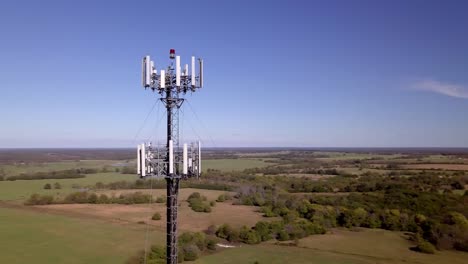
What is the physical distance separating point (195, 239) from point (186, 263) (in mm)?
5197

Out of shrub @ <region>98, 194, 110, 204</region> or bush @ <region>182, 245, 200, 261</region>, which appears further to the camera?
shrub @ <region>98, 194, 110, 204</region>

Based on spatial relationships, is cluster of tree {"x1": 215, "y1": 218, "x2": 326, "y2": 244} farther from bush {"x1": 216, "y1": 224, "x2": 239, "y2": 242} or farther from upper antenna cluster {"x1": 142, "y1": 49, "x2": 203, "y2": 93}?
upper antenna cluster {"x1": 142, "y1": 49, "x2": 203, "y2": 93}

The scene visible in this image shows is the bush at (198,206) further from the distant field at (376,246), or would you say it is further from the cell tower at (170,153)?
the cell tower at (170,153)

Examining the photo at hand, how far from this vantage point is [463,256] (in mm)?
41062

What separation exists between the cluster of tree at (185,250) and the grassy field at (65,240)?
1.95 metres

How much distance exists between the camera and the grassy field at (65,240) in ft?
122

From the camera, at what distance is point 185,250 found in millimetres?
37594

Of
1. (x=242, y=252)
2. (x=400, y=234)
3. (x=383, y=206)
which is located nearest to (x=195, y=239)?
(x=242, y=252)

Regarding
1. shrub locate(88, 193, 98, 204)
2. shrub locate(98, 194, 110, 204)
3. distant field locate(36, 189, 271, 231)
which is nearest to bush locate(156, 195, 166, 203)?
distant field locate(36, 189, 271, 231)

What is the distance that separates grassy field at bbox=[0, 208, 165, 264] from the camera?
37.2 meters

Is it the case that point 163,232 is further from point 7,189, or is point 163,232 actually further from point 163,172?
point 7,189

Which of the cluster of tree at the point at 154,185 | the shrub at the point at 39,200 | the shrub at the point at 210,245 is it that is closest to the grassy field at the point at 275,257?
the shrub at the point at 210,245

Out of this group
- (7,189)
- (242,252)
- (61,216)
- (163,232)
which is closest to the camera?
(242,252)

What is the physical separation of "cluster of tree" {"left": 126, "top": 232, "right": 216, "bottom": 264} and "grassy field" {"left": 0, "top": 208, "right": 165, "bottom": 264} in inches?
76.9
